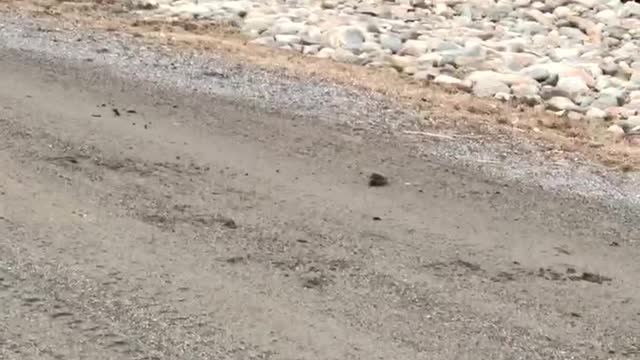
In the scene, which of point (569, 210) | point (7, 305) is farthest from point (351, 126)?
point (7, 305)

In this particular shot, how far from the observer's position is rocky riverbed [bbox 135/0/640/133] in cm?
1034

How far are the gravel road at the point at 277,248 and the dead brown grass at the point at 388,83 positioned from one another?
1.26 meters

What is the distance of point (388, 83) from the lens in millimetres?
10117

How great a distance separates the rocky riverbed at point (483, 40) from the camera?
33.9ft

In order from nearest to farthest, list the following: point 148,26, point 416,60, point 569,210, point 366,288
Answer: point 366,288 → point 569,210 → point 416,60 → point 148,26

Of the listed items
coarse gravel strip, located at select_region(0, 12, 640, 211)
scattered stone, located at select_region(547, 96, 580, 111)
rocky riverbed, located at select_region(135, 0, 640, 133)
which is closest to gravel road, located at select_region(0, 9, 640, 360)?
coarse gravel strip, located at select_region(0, 12, 640, 211)

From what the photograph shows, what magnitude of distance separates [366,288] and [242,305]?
66cm

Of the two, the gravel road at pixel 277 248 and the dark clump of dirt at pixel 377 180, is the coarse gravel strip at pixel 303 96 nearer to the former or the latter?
the gravel road at pixel 277 248

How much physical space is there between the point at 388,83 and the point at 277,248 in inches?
191

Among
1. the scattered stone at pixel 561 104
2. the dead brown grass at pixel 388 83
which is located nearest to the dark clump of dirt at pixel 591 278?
the dead brown grass at pixel 388 83

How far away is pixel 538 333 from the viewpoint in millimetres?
4789

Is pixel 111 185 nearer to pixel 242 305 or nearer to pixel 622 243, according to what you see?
pixel 242 305

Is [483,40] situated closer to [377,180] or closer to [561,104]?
[561,104]

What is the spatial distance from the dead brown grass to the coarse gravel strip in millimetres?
236
